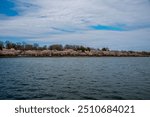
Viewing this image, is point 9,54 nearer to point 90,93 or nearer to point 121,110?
point 90,93

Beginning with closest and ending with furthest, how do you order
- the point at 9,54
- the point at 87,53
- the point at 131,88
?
the point at 131,88, the point at 9,54, the point at 87,53

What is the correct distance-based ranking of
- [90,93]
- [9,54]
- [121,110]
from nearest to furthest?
[121,110] → [90,93] → [9,54]

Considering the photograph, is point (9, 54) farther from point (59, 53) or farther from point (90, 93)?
point (90, 93)

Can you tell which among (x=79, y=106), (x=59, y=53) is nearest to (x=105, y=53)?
(x=59, y=53)

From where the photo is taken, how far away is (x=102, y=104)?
592 inches

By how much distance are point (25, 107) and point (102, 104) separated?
4.65m

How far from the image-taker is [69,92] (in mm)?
24547

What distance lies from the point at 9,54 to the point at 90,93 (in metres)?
139

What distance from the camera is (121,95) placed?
2308 centimetres

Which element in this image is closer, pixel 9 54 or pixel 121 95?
pixel 121 95

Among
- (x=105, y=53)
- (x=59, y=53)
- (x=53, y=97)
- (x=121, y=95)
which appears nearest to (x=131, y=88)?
(x=121, y=95)

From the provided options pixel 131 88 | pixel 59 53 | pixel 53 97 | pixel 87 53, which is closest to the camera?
pixel 53 97

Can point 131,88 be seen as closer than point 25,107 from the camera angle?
No

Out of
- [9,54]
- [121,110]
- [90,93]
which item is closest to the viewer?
[121,110]
